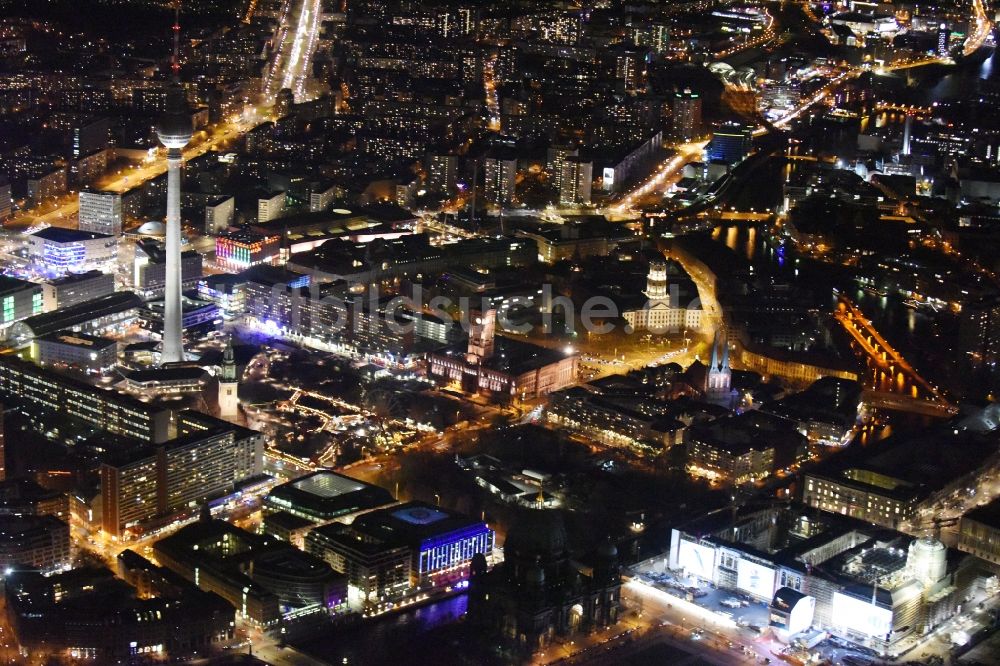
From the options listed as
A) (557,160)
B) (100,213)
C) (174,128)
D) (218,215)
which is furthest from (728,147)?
(174,128)

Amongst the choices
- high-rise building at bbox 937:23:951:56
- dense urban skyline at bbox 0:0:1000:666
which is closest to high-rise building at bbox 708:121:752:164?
dense urban skyline at bbox 0:0:1000:666

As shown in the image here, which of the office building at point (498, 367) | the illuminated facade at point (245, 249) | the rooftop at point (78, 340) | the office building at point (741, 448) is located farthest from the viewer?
the illuminated facade at point (245, 249)

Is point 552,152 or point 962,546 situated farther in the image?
point 552,152

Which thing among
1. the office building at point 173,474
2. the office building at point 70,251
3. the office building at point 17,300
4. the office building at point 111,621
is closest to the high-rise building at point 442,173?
the office building at point 70,251

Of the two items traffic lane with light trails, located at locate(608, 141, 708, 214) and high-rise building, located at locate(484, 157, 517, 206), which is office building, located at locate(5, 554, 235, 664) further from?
traffic lane with light trails, located at locate(608, 141, 708, 214)

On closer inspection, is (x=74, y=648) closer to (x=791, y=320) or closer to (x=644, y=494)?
(x=644, y=494)

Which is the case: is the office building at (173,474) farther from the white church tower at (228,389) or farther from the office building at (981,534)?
the office building at (981,534)

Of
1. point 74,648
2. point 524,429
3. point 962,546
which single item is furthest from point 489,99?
point 74,648
